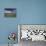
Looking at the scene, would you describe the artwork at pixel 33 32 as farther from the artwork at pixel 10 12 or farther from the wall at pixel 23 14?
the artwork at pixel 10 12

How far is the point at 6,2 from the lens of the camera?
10.4ft

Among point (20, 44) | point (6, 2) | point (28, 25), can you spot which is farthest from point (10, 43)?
Answer: point (6, 2)

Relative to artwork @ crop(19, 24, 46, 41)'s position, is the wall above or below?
above

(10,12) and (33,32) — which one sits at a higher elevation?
(10,12)

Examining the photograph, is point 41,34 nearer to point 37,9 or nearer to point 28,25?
point 28,25

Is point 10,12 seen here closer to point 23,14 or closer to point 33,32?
point 23,14

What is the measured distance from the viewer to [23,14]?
10.5ft

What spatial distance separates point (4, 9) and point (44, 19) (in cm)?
116

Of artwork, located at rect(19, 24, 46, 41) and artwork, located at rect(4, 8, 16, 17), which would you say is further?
artwork, located at rect(4, 8, 16, 17)

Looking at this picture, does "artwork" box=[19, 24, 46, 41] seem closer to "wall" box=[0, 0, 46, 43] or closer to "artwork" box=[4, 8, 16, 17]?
"wall" box=[0, 0, 46, 43]

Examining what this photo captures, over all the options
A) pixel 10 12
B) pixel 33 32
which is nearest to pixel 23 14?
pixel 10 12

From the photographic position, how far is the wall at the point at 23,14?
316cm

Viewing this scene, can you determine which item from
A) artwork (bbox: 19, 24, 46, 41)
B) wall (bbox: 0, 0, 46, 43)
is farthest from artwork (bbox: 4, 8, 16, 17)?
artwork (bbox: 19, 24, 46, 41)

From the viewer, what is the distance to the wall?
124 inches
